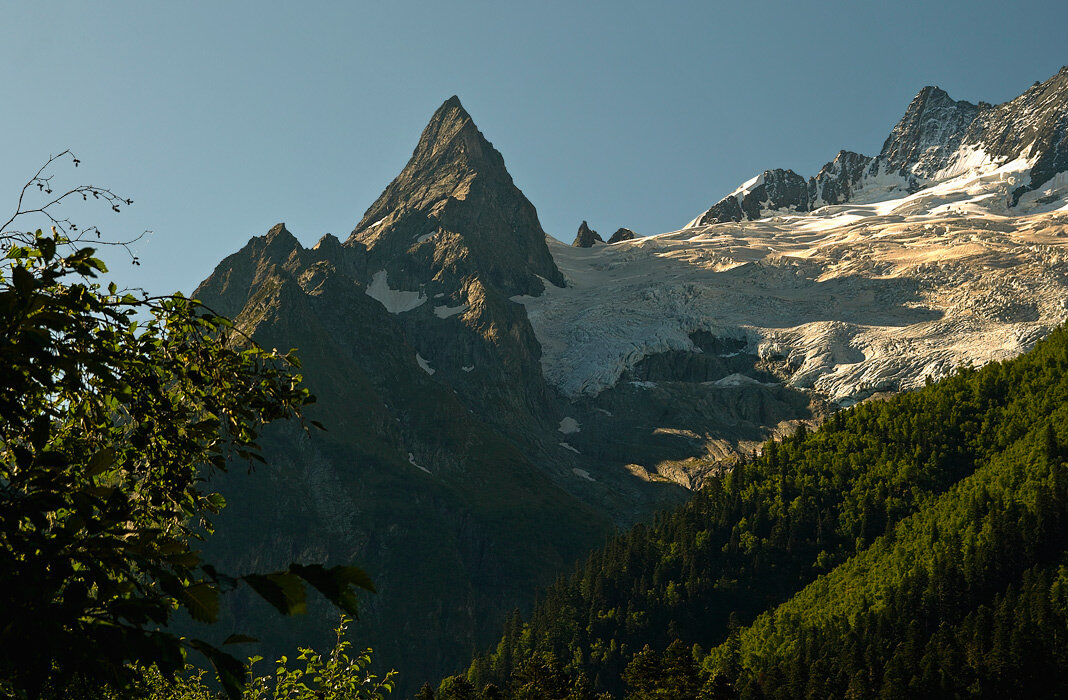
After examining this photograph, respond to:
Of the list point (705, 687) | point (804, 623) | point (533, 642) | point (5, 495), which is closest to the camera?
point (5, 495)

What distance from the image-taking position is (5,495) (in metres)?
6.42

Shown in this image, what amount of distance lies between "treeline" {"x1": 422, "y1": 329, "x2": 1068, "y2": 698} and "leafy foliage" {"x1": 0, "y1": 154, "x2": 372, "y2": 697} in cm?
9455

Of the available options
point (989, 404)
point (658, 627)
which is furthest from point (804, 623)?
point (989, 404)

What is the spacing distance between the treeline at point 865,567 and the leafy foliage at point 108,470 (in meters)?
94.6

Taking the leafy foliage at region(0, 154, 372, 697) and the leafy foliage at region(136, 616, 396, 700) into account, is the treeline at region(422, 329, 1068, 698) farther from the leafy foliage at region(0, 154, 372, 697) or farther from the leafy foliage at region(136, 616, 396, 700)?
the leafy foliage at region(0, 154, 372, 697)

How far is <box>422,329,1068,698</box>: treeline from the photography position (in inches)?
4245

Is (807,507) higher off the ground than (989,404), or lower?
lower

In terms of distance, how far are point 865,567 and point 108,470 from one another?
511 feet

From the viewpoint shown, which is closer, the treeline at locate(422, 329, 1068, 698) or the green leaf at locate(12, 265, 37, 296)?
the green leaf at locate(12, 265, 37, 296)

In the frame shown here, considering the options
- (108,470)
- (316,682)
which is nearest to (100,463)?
(108,470)

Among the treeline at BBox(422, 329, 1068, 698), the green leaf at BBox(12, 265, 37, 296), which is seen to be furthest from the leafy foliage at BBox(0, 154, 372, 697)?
the treeline at BBox(422, 329, 1068, 698)

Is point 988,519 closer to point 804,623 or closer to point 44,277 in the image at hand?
point 804,623

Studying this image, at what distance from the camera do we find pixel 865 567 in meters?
152

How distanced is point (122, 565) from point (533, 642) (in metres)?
153
